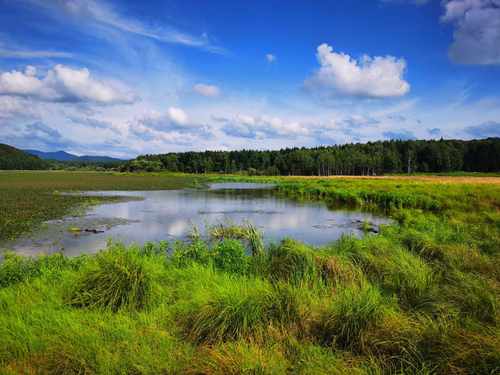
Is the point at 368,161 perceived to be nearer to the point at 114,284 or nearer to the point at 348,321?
the point at 348,321

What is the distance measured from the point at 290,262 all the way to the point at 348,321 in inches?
171

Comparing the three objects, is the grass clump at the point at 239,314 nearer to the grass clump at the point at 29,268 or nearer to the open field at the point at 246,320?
the open field at the point at 246,320

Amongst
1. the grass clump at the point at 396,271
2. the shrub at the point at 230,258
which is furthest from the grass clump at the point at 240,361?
the shrub at the point at 230,258

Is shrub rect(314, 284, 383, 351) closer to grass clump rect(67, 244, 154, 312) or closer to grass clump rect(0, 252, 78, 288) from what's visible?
grass clump rect(67, 244, 154, 312)

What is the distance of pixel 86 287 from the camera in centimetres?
697

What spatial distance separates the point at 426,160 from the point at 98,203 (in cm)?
11319

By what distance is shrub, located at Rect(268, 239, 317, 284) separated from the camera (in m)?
9.01

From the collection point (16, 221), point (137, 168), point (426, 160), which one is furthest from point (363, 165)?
point (16, 221)

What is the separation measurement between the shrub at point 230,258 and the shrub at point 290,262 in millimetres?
830

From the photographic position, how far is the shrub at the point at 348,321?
5.29 metres

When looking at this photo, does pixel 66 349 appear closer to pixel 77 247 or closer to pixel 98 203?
pixel 77 247

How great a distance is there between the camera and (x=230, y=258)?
1012 centimetres

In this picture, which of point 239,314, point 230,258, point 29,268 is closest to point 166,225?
point 230,258

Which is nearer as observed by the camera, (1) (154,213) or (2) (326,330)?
(2) (326,330)
